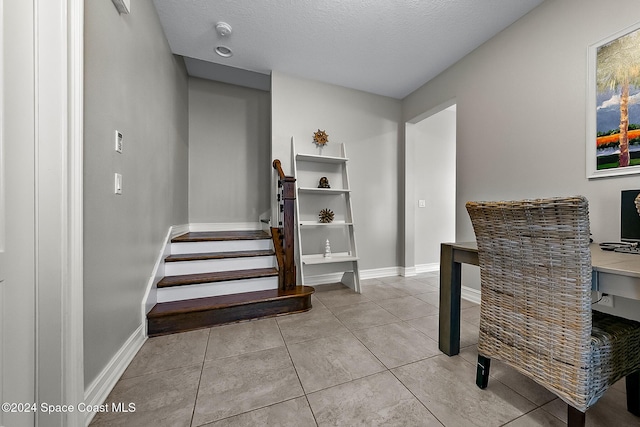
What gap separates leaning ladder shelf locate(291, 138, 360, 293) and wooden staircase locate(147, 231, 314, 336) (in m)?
0.48

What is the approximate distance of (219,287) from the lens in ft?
6.97

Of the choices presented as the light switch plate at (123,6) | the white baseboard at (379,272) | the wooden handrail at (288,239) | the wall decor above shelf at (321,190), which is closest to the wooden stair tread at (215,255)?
the wooden handrail at (288,239)

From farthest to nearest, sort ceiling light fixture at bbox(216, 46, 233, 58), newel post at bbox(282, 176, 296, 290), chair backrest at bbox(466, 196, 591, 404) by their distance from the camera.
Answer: ceiling light fixture at bbox(216, 46, 233, 58)
newel post at bbox(282, 176, 296, 290)
chair backrest at bbox(466, 196, 591, 404)

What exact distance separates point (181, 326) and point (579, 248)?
232cm

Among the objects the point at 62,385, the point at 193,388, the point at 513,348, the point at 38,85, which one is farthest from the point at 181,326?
the point at 513,348

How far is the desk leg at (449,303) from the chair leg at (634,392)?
682 mm

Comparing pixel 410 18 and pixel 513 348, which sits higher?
pixel 410 18

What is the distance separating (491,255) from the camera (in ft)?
3.68

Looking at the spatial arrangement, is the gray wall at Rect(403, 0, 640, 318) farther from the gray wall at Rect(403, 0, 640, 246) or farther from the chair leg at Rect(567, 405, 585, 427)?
the chair leg at Rect(567, 405, 585, 427)

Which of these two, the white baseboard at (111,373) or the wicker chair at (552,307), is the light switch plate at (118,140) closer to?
the white baseboard at (111,373)

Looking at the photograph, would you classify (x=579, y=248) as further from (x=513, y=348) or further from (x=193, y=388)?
(x=193, y=388)

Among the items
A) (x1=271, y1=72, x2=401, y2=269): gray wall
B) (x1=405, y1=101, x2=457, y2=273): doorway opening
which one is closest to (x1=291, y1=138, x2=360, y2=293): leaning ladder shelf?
(x1=271, y1=72, x2=401, y2=269): gray wall

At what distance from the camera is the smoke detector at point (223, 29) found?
2.10 meters

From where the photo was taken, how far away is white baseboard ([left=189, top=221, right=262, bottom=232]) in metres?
3.40
